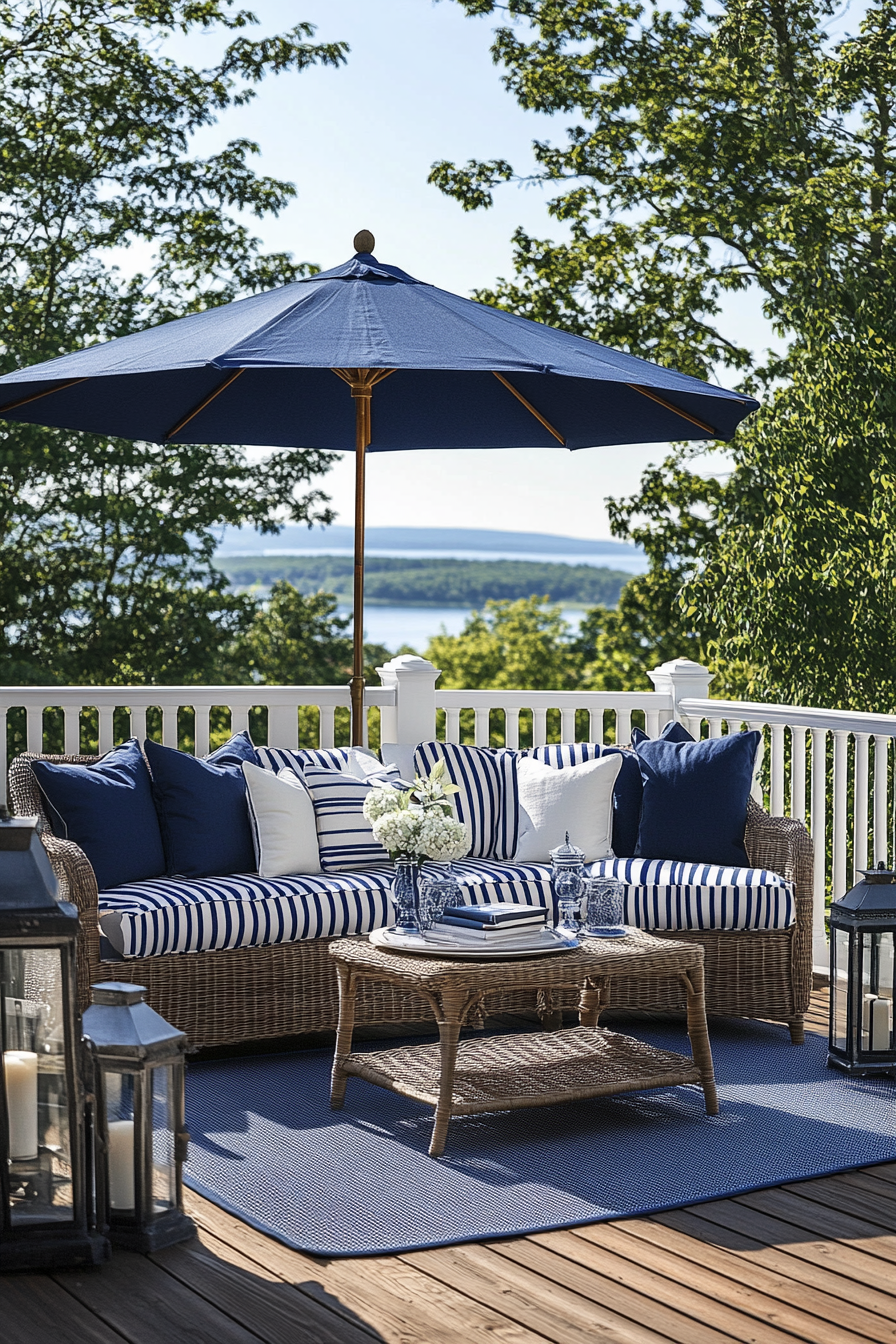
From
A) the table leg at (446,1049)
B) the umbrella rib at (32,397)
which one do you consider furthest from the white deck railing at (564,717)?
the table leg at (446,1049)

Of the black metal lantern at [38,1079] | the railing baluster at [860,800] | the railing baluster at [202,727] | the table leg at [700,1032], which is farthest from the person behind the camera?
the railing baluster at [202,727]

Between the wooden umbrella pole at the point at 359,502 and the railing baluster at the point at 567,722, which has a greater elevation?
the wooden umbrella pole at the point at 359,502

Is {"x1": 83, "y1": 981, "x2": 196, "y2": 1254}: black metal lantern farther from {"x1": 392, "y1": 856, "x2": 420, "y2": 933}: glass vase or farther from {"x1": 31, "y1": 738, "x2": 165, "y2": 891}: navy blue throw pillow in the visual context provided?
{"x1": 31, "y1": 738, "x2": 165, "y2": 891}: navy blue throw pillow

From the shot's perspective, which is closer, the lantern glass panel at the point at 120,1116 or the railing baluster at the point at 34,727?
the lantern glass panel at the point at 120,1116

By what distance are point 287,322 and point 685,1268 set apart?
2.68 metres

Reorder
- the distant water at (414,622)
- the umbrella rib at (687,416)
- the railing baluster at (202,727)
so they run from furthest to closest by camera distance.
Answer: the distant water at (414,622) → the railing baluster at (202,727) → the umbrella rib at (687,416)

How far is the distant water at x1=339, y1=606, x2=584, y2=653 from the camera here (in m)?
17.9

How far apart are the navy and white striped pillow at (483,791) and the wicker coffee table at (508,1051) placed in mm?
1072

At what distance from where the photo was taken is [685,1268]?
279 cm

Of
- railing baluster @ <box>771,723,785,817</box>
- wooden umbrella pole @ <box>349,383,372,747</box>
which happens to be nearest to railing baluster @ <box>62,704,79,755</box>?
wooden umbrella pole @ <box>349,383,372,747</box>

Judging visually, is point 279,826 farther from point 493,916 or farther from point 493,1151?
point 493,1151

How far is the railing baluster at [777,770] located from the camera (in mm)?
5574

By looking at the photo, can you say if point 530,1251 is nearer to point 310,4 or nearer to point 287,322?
point 287,322

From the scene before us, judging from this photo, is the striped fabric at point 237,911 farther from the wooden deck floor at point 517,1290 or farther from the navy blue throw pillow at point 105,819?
the wooden deck floor at point 517,1290
